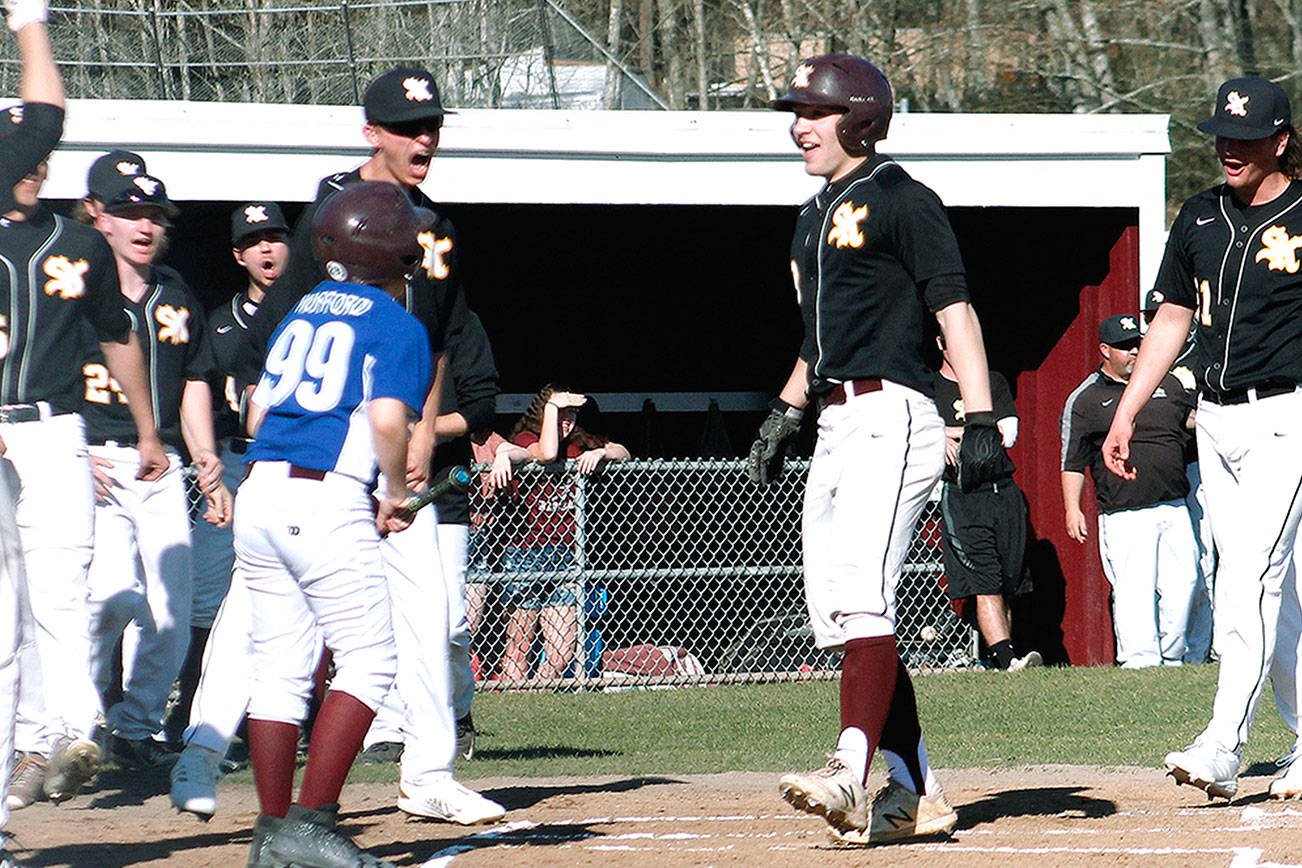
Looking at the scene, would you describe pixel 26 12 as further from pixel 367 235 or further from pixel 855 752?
pixel 855 752

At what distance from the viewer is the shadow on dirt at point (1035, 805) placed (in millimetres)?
5195

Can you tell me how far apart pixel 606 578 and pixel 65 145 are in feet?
12.9

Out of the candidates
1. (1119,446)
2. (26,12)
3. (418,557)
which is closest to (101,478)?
(418,557)

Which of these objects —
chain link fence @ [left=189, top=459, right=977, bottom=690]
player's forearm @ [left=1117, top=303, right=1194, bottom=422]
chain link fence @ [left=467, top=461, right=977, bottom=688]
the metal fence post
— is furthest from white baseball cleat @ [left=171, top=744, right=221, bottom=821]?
the metal fence post

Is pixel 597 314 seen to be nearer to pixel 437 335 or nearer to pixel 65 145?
→ pixel 65 145

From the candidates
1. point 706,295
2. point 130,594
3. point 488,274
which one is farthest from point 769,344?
point 130,594

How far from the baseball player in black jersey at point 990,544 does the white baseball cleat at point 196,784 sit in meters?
6.12

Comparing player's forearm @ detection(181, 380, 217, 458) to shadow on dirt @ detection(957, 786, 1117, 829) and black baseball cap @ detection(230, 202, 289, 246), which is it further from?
shadow on dirt @ detection(957, 786, 1117, 829)

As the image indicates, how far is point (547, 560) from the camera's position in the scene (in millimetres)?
10172

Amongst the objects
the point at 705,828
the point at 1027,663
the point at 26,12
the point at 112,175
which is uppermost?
the point at 26,12

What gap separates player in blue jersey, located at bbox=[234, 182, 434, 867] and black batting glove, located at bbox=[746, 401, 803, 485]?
4.37ft

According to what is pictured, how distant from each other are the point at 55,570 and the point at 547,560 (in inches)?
192

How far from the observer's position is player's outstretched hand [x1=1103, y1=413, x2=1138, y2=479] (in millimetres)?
5684

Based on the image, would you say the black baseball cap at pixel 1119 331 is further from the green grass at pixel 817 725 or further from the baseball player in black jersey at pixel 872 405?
the baseball player in black jersey at pixel 872 405
